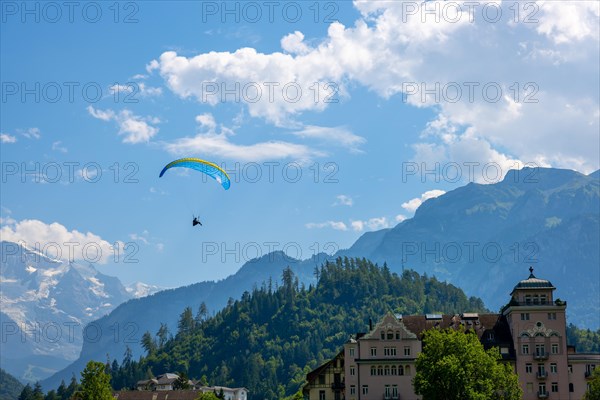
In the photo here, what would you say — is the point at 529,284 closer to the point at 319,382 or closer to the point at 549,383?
the point at 549,383

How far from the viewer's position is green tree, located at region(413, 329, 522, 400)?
4286 inches

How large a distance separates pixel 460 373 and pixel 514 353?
22208 millimetres

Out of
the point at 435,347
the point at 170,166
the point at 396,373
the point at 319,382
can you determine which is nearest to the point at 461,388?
the point at 435,347

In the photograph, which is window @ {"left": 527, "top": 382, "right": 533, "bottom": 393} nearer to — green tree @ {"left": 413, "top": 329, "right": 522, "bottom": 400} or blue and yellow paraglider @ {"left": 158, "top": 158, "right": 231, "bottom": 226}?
green tree @ {"left": 413, "top": 329, "right": 522, "bottom": 400}

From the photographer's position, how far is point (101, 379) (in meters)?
132

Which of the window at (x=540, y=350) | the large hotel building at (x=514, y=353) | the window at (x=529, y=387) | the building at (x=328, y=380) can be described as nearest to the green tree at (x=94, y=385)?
the building at (x=328, y=380)

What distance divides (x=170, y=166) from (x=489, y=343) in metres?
52.4

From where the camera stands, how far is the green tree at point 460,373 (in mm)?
108875

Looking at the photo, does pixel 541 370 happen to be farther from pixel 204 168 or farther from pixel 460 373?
pixel 204 168

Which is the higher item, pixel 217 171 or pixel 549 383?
pixel 217 171

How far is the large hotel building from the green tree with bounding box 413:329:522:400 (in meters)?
13.9

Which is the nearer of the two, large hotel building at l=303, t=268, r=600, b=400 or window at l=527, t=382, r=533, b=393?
window at l=527, t=382, r=533, b=393

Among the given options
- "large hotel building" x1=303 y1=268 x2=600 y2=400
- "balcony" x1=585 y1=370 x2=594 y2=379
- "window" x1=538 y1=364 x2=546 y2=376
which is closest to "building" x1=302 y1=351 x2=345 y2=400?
"large hotel building" x1=303 y1=268 x2=600 y2=400


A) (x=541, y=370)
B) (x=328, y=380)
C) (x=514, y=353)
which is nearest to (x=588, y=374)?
(x=541, y=370)
